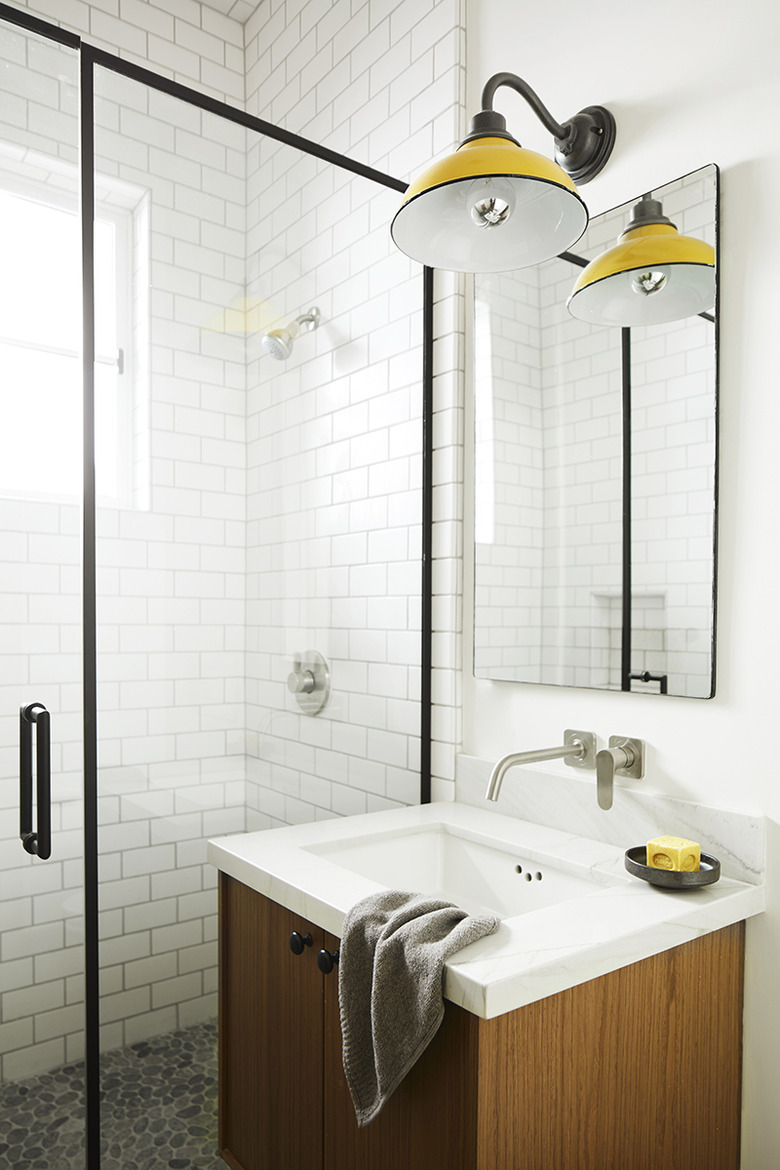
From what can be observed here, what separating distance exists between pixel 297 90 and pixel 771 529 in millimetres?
2225

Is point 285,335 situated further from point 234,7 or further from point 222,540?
point 234,7

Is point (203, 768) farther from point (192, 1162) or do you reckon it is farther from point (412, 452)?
point (412, 452)

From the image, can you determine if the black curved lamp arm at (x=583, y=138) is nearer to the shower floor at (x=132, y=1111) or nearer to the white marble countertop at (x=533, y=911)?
Answer: the white marble countertop at (x=533, y=911)

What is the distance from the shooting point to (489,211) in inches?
55.1

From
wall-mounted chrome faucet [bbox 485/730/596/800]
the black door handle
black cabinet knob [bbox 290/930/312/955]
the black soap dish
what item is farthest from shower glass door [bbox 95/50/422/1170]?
the black soap dish

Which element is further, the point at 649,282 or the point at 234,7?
the point at 234,7

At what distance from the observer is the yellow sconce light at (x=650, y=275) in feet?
5.06

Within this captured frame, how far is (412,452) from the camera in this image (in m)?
2.17

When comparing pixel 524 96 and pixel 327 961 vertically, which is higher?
pixel 524 96

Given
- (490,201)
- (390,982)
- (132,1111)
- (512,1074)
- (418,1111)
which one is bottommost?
(132,1111)

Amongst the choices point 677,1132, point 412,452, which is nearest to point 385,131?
point 412,452

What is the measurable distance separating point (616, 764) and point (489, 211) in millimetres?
1096

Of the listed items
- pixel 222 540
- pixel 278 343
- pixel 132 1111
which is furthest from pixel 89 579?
pixel 132 1111

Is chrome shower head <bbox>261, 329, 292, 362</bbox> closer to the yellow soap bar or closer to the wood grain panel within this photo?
the yellow soap bar
